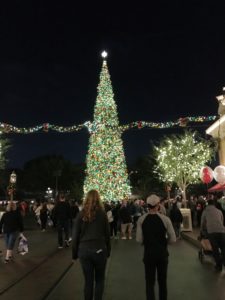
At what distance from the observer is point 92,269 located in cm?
538

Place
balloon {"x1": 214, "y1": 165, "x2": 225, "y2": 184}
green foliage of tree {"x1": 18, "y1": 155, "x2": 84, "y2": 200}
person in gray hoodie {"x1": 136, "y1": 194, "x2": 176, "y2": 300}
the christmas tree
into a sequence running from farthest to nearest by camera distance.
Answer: green foliage of tree {"x1": 18, "y1": 155, "x2": 84, "y2": 200}, the christmas tree, balloon {"x1": 214, "y1": 165, "x2": 225, "y2": 184}, person in gray hoodie {"x1": 136, "y1": 194, "x2": 176, "y2": 300}

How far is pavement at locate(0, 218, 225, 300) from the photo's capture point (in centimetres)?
734

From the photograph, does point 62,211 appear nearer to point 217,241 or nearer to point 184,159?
point 217,241

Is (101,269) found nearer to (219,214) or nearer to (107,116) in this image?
(219,214)

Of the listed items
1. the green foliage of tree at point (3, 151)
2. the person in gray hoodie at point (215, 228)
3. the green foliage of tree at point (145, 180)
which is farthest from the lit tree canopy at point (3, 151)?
the green foliage of tree at point (145, 180)

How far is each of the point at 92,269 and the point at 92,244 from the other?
35 cm

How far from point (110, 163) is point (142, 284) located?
2927 centimetres

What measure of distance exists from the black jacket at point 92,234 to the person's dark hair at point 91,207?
0.19 feet

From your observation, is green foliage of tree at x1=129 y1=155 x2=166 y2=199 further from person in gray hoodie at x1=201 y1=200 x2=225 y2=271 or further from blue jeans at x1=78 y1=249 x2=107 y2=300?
blue jeans at x1=78 y1=249 x2=107 y2=300

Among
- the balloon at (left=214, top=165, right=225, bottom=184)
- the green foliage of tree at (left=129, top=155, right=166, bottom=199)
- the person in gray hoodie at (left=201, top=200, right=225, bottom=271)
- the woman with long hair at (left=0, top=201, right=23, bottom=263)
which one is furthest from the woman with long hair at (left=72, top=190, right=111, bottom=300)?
the green foliage of tree at (left=129, top=155, right=166, bottom=199)

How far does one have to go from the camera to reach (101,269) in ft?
17.6

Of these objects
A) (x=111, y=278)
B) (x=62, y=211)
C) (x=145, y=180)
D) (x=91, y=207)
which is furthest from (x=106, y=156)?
(x=145, y=180)

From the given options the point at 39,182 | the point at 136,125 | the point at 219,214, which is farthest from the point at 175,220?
the point at 39,182

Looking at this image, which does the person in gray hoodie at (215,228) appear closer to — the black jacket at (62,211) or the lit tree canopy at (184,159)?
the black jacket at (62,211)
